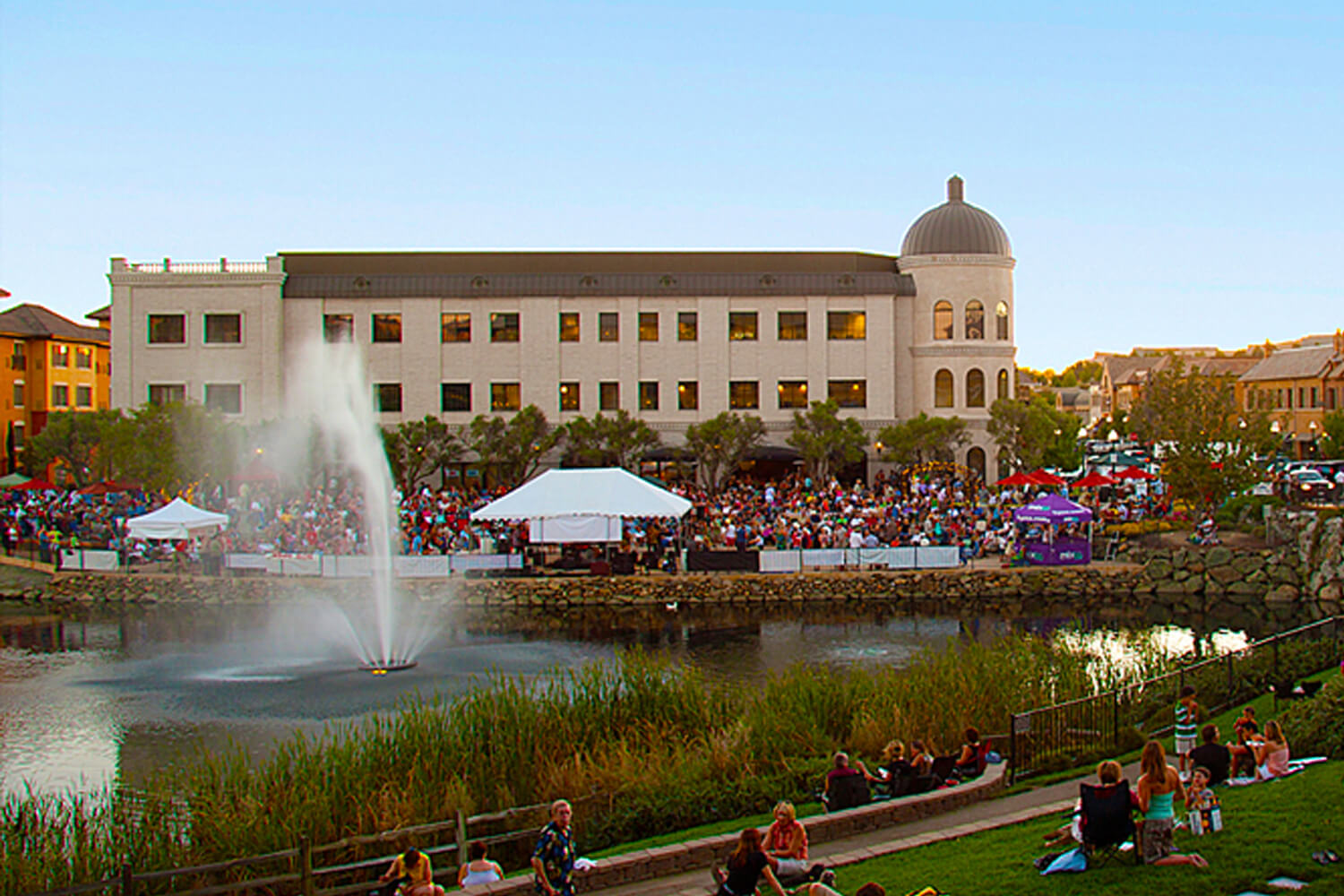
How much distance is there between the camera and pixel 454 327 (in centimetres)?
6259

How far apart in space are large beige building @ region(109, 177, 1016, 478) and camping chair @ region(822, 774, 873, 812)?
47.1m

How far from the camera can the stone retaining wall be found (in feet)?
43.3

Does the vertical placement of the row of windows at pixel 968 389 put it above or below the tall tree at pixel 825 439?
above

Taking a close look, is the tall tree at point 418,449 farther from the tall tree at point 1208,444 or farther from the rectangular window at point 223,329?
the tall tree at point 1208,444

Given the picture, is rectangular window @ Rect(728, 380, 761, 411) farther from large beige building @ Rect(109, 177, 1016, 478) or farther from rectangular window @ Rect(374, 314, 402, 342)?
rectangular window @ Rect(374, 314, 402, 342)

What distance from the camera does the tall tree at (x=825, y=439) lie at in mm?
56406

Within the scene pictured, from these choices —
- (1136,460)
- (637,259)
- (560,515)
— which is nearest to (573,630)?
(560,515)

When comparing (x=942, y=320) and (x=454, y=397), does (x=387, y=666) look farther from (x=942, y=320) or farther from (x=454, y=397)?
(x=942, y=320)

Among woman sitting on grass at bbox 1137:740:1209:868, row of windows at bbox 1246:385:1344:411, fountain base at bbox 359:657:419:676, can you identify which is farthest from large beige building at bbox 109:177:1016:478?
woman sitting on grass at bbox 1137:740:1209:868

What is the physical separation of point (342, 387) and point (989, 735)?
4772 centimetres

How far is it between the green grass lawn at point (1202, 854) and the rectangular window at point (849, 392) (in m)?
49.0

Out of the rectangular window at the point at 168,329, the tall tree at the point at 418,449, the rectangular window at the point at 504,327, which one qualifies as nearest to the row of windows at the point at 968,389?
the rectangular window at the point at 504,327

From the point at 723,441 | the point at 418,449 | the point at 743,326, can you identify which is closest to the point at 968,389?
the point at 743,326

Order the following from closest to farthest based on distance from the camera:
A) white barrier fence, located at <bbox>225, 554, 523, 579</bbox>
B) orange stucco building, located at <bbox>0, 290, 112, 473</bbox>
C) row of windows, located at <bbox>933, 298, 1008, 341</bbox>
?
white barrier fence, located at <bbox>225, 554, 523, 579</bbox>, row of windows, located at <bbox>933, 298, 1008, 341</bbox>, orange stucco building, located at <bbox>0, 290, 112, 473</bbox>
